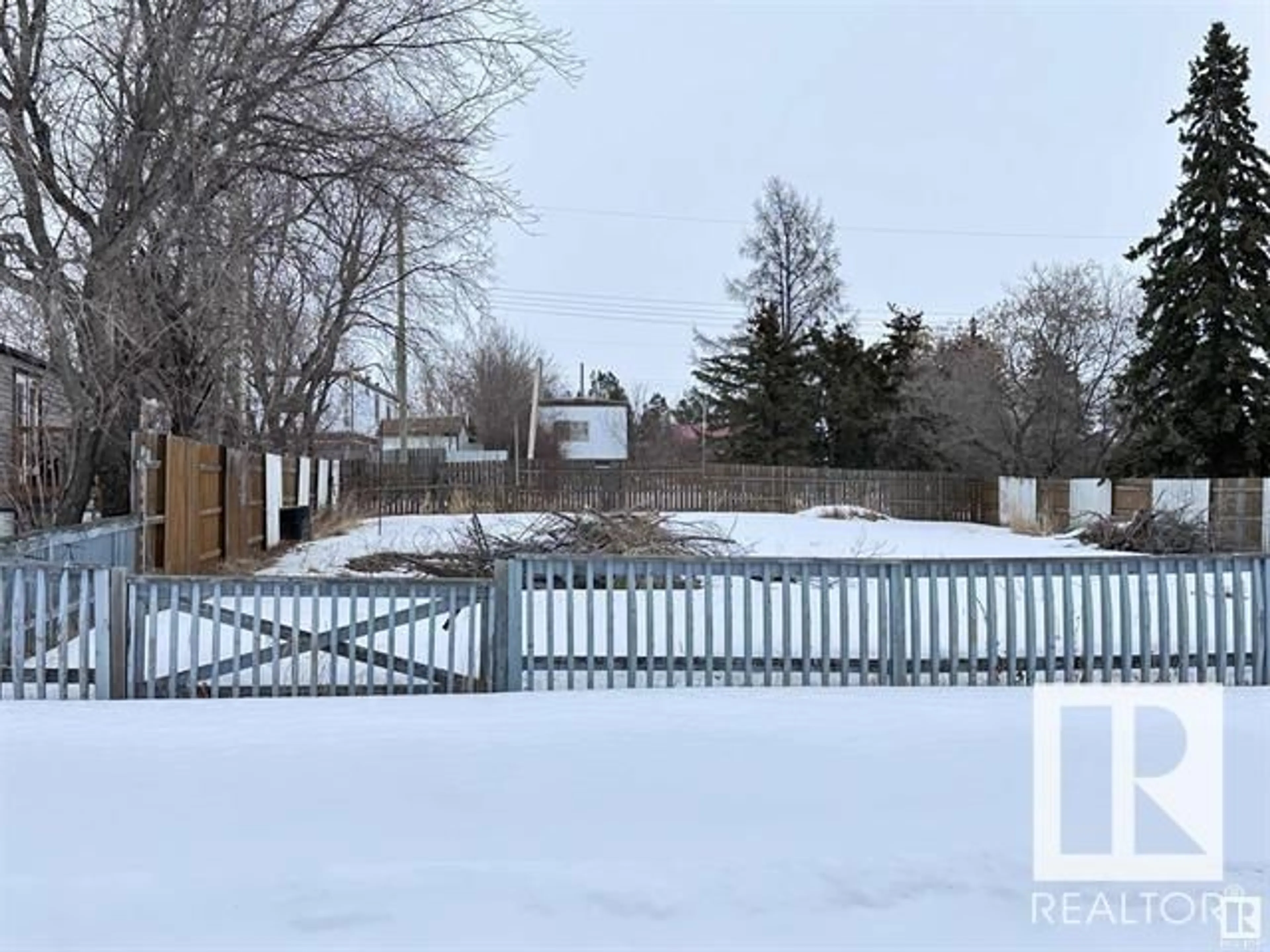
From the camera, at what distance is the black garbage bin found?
1677 cm

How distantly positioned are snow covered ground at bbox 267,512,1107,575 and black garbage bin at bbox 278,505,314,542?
367 mm

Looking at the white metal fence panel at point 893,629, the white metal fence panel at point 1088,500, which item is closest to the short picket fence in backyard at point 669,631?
the white metal fence panel at point 893,629

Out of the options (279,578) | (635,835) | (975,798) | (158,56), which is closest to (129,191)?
(158,56)

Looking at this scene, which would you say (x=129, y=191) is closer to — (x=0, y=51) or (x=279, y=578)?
(x=0, y=51)

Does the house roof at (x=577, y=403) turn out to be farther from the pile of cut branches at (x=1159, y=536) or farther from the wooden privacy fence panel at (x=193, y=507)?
the wooden privacy fence panel at (x=193, y=507)

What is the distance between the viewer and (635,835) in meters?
3.91

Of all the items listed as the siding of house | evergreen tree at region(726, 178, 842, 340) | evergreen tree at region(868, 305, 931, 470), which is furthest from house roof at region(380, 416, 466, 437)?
the siding of house

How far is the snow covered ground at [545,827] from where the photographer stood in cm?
321

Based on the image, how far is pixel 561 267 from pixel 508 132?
3511cm

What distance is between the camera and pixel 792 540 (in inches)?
746

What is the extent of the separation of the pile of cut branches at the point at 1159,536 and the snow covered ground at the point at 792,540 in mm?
505

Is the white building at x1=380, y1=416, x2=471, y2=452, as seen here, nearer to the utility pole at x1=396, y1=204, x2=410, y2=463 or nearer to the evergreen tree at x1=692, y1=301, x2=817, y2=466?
the evergreen tree at x1=692, y1=301, x2=817, y2=466
